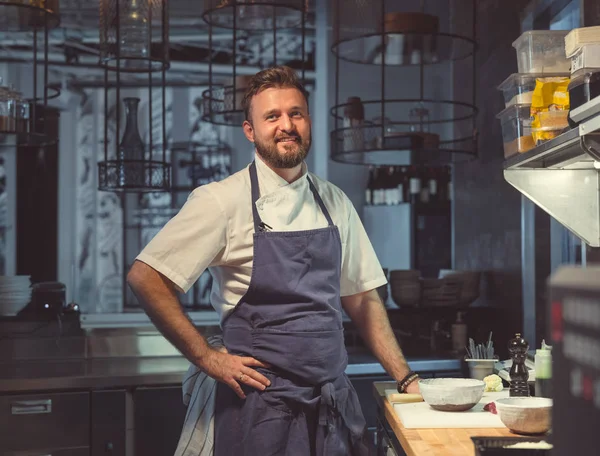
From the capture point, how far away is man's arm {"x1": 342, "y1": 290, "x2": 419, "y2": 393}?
2697 millimetres

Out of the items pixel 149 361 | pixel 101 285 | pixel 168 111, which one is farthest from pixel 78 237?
pixel 149 361

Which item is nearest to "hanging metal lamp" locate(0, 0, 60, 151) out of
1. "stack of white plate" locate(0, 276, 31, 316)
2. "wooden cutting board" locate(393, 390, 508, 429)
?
"stack of white plate" locate(0, 276, 31, 316)

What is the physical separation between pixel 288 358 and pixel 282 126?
66 centimetres

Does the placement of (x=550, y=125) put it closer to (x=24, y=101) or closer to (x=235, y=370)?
(x=235, y=370)

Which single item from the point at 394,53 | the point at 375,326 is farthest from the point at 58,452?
the point at 394,53

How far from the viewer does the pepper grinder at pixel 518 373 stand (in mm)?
2439

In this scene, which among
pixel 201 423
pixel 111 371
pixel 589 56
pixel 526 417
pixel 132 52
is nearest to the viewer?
pixel 526 417

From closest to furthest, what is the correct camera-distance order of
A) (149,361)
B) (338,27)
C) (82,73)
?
(338,27) → (149,361) → (82,73)

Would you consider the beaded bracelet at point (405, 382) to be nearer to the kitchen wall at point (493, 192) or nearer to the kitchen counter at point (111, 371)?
the kitchen counter at point (111, 371)

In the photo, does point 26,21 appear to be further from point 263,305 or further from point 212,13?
point 263,305

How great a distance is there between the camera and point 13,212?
8.26m

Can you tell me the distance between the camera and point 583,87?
2109 mm

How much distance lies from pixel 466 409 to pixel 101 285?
660 centimetres

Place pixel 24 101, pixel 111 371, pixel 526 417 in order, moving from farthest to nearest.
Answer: pixel 111 371 < pixel 24 101 < pixel 526 417
